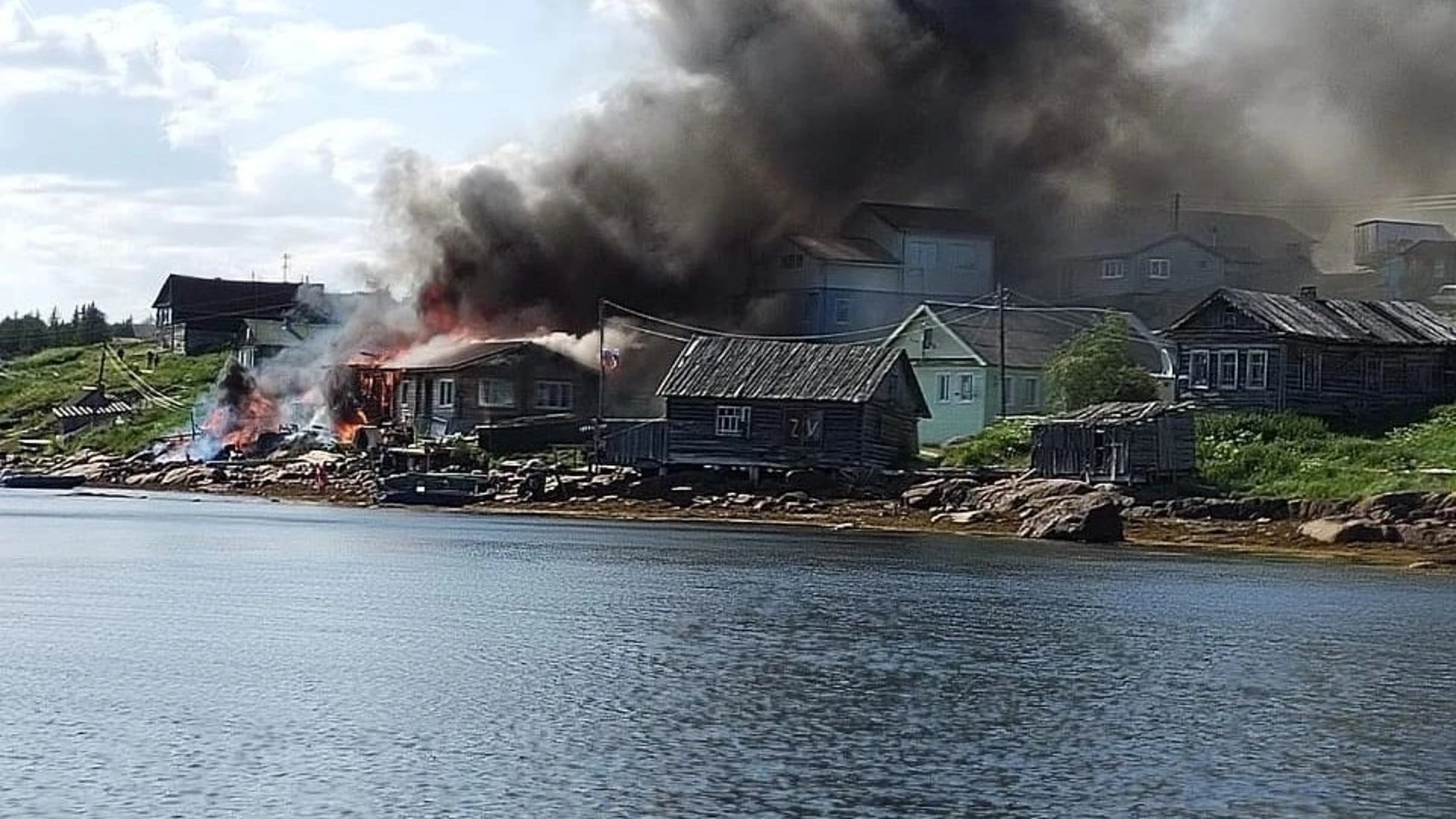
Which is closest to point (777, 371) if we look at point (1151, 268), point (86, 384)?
point (1151, 268)

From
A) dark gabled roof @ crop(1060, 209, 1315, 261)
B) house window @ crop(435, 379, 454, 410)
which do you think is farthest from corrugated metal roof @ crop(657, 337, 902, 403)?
dark gabled roof @ crop(1060, 209, 1315, 261)

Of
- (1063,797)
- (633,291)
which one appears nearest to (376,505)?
(633,291)

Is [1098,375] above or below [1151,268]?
below

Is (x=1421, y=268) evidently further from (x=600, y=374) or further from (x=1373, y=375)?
(x=600, y=374)

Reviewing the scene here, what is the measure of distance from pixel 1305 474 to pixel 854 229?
136 ft

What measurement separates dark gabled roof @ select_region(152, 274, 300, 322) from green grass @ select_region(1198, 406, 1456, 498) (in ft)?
Result: 270

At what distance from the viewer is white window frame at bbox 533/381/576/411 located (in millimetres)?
92250

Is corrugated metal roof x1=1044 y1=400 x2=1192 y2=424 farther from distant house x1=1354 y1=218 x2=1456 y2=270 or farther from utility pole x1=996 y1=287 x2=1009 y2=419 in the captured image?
distant house x1=1354 y1=218 x2=1456 y2=270

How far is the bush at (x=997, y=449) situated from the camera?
74.9 m

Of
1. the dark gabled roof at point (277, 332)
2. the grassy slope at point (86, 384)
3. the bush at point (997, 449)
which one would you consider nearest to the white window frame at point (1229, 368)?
the bush at point (997, 449)

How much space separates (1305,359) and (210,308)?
289ft

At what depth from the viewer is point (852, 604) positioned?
4750cm

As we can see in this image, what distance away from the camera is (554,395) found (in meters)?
92.8

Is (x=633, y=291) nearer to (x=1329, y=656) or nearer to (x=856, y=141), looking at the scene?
(x=856, y=141)
